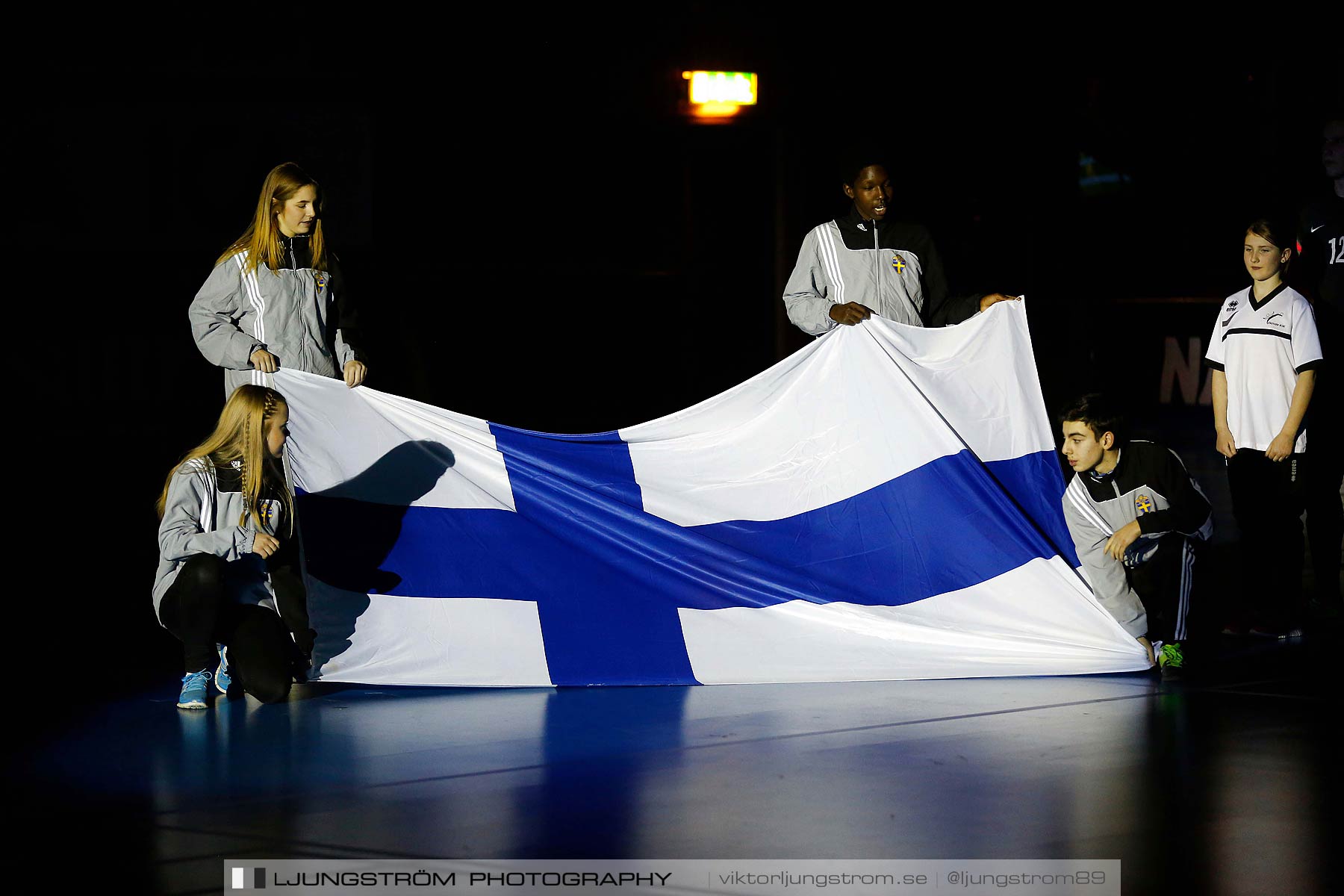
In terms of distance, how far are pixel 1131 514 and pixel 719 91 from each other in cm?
371

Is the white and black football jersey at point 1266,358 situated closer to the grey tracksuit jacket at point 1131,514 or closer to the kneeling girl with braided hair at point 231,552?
the grey tracksuit jacket at point 1131,514

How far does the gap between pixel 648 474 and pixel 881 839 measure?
5.36 ft

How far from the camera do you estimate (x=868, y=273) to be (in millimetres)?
4203

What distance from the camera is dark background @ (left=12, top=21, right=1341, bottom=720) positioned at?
6867 millimetres

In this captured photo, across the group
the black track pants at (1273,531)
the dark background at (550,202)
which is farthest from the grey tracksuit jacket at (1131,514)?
the dark background at (550,202)

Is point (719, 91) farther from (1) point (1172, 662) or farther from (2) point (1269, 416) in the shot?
(1) point (1172, 662)

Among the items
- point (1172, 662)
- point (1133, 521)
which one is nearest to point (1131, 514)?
point (1133, 521)

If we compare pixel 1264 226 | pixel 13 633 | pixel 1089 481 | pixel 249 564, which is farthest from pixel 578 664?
pixel 1264 226

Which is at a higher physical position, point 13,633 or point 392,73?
point 392,73

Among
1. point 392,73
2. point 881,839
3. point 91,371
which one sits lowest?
point 881,839

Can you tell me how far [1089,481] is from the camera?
3715mm

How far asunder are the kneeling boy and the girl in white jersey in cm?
41

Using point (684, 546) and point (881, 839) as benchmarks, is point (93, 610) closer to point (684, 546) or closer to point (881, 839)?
point (684, 546)

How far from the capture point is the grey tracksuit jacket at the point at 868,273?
4.20 meters
